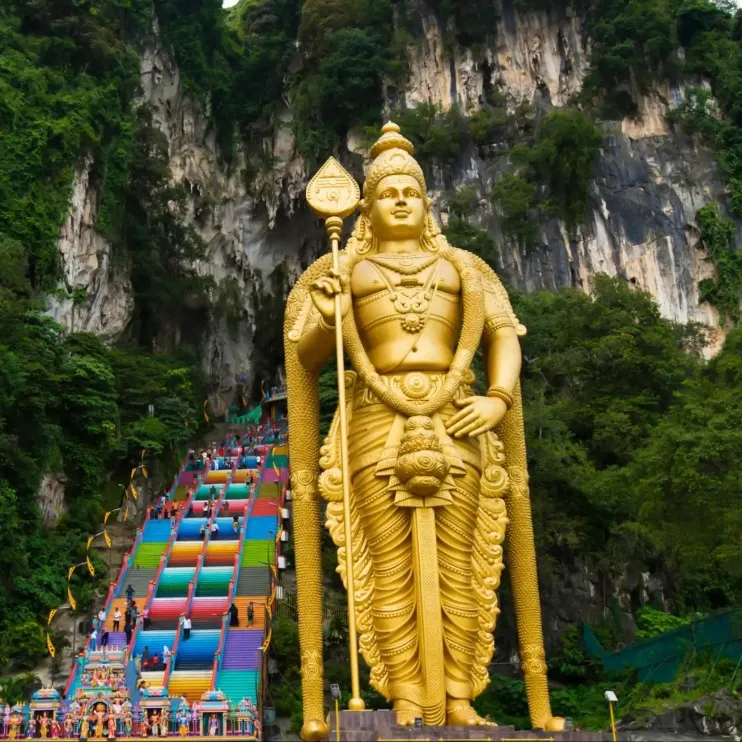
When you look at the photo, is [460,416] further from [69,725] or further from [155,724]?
[69,725]

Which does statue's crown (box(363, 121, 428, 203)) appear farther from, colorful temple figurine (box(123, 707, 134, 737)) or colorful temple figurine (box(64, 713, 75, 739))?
colorful temple figurine (box(64, 713, 75, 739))

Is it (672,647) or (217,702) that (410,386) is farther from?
(672,647)

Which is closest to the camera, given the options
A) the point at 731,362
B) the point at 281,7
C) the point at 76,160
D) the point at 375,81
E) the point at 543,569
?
the point at 731,362

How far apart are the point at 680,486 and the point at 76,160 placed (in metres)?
14.8

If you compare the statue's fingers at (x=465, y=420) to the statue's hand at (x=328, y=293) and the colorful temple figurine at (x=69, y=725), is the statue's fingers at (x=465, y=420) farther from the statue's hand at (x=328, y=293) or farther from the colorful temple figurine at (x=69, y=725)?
the colorful temple figurine at (x=69, y=725)

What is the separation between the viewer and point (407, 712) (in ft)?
18.9

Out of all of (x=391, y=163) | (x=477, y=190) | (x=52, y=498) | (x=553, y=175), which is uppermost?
(x=477, y=190)

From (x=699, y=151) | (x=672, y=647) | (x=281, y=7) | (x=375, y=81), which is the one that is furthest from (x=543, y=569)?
(x=281, y=7)

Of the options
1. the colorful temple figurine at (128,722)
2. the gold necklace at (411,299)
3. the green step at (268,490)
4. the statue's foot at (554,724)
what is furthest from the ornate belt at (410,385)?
the green step at (268,490)

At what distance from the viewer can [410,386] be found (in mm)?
6445

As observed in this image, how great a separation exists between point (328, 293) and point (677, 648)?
5268 millimetres

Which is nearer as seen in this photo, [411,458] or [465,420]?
[411,458]

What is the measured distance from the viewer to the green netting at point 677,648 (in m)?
8.36

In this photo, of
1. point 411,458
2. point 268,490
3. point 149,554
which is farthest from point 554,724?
point 268,490
